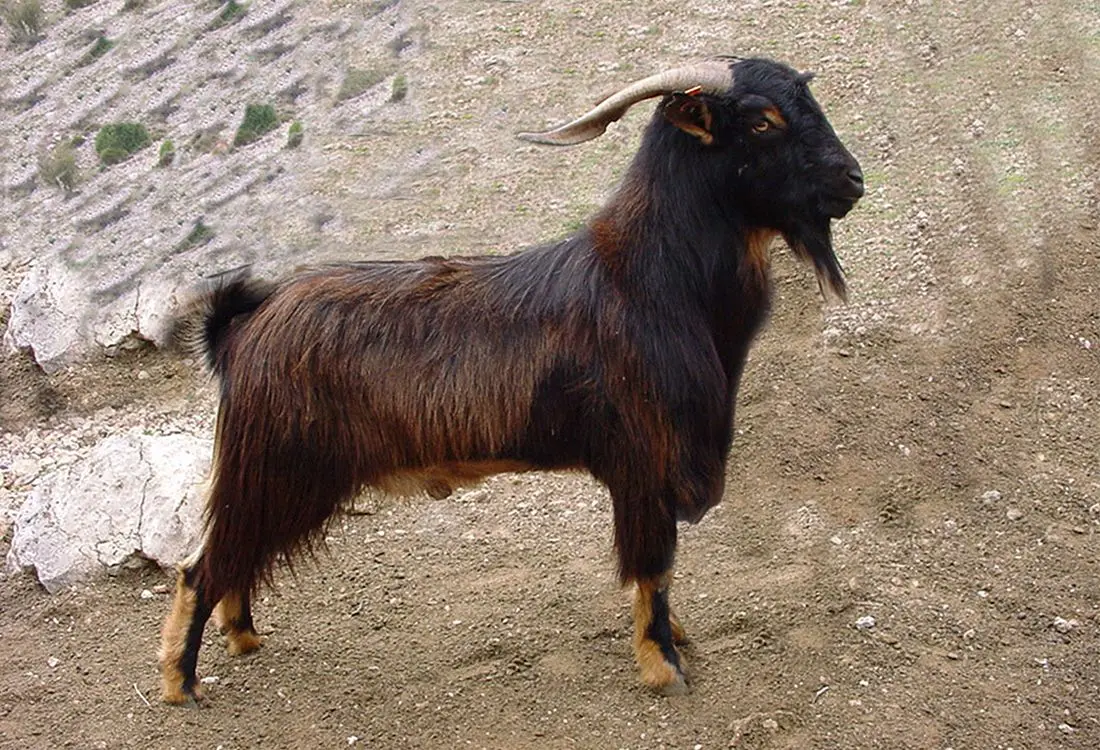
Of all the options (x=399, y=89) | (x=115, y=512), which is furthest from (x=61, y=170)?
(x=115, y=512)

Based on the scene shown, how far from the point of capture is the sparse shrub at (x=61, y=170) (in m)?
9.52

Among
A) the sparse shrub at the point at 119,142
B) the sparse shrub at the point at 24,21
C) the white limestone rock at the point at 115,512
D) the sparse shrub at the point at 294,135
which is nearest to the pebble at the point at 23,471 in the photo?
the white limestone rock at the point at 115,512

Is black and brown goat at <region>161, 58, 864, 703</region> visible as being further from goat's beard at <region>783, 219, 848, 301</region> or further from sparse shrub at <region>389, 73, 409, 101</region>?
sparse shrub at <region>389, 73, 409, 101</region>

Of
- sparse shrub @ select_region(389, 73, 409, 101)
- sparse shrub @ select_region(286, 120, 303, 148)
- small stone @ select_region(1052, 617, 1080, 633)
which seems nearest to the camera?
small stone @ select_region(1052, 617, 1080, 633)

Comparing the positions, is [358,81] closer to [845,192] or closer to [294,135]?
[294,135]

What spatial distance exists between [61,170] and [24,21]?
237cm

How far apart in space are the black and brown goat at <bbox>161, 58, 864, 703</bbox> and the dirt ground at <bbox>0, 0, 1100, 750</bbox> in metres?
0.47

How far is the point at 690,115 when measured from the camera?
4.58m

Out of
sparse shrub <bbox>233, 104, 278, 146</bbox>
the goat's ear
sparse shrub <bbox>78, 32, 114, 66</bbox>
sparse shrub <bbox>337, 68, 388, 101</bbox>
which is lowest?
sparse shrub <bbox>337, 68, 388, 101</bbox>

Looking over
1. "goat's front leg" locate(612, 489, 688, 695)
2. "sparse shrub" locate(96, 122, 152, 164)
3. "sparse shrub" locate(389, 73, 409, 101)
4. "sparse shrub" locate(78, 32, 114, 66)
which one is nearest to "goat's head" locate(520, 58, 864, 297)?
"goat's front leg" locate(612, 489, 688, 695)

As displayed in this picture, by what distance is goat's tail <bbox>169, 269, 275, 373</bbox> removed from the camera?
5.05m

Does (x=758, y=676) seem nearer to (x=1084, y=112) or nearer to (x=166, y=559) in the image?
(x=166, y=559)

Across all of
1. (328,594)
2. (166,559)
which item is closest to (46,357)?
(166,559)

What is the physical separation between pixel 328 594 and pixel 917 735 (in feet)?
8.55
